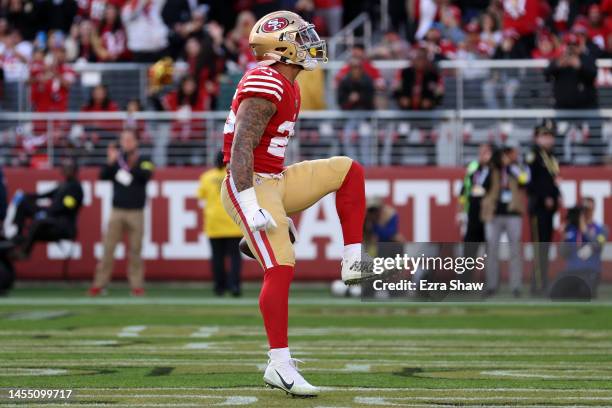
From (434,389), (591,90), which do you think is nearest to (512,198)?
(591,90)

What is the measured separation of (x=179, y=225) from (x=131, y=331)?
24.4ft

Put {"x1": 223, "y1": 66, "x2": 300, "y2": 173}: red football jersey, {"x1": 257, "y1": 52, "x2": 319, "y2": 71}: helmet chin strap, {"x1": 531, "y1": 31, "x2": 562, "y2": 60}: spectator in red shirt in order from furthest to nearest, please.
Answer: {"x1": 531, "y1": 31, "x2": 562, "y2": 60}: spectator in red shirt → {"x1": 257, "y1": 52, "x2": 319, "y2": 71}: helmet chin strap → {"x1": 223, "y1": 66, "x2": 300, "y2": 173}: red football jersey

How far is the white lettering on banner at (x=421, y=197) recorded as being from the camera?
18.4 m

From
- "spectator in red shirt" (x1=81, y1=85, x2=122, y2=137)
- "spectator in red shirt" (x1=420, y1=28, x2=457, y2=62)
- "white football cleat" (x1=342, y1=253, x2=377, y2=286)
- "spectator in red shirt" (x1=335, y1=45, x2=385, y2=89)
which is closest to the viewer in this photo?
"white football cleat" (x1=342, y1=253, x2=377, y2=286)

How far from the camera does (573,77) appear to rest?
1766 cm

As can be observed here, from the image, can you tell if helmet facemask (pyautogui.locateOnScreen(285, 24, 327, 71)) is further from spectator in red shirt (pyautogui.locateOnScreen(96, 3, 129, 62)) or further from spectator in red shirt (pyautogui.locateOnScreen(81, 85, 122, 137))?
spectator in red shirt (pyautogui.locateOnScreen(96, 3, 129, 62))

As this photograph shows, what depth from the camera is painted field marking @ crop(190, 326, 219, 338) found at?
36.6 feet

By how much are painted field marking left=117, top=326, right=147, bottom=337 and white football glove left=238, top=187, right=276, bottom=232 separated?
4.36 m

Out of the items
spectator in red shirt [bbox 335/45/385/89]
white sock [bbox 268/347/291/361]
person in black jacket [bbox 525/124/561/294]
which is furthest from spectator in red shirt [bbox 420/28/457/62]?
white sock [bbox 268/347/291/361]

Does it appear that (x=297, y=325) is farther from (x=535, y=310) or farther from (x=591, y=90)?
(x=591, y=90)

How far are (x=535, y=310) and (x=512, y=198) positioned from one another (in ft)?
9.49

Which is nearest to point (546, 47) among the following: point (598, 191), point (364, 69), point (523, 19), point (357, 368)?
point (523, 19)

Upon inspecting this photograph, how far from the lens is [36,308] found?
580 inches

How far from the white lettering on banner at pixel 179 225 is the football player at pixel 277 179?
11386mm
